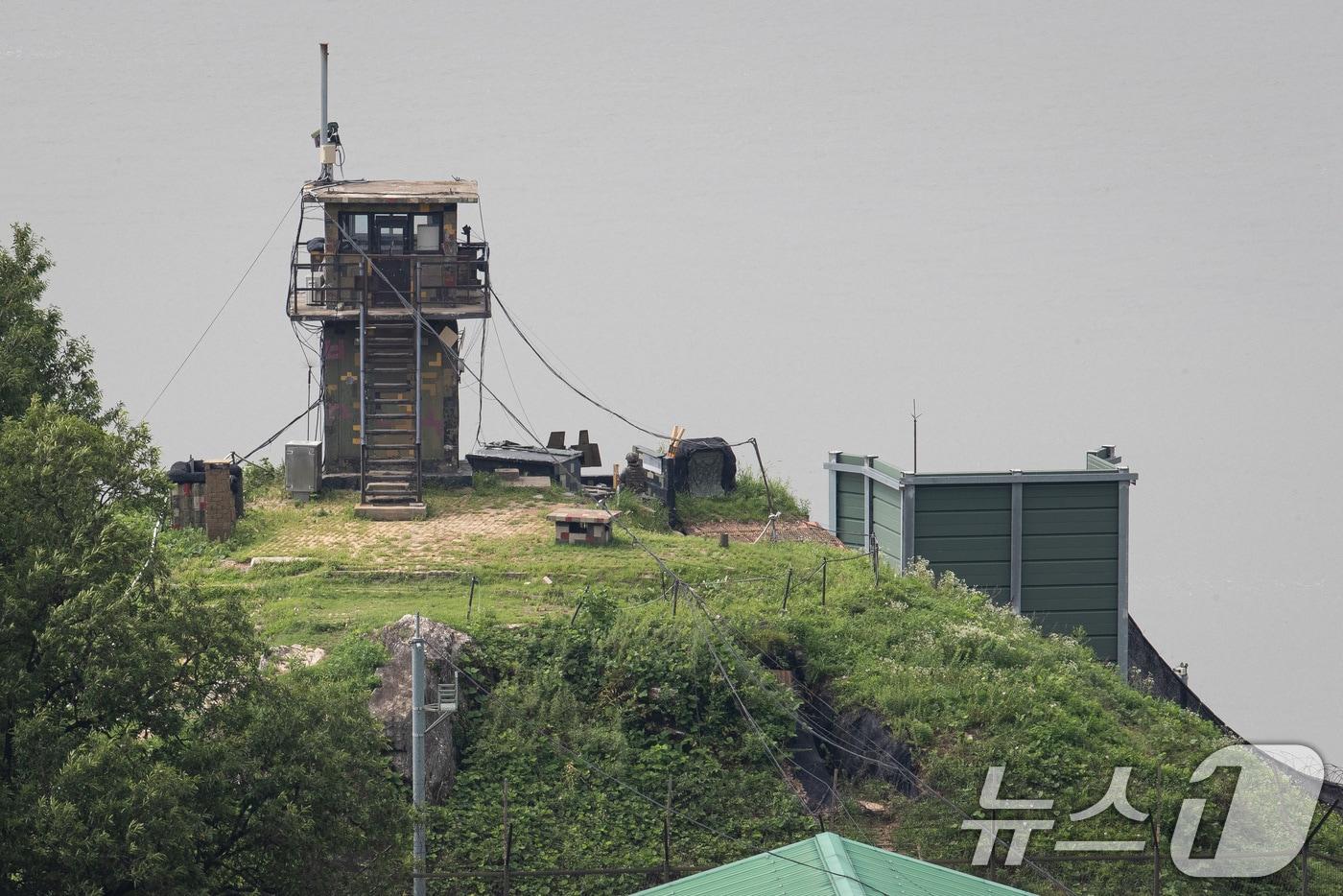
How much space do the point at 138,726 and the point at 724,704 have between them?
889cm

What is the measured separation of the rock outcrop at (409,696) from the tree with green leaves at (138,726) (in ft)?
9.09

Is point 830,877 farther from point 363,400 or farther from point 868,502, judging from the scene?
point 363,400

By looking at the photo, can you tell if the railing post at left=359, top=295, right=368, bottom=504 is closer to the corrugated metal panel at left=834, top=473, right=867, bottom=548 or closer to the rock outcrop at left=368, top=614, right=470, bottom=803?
the corrugated metal panel at left=834, top=473, right=867, bottom=548

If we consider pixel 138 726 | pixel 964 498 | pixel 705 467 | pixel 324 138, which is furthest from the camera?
pixel 705 467

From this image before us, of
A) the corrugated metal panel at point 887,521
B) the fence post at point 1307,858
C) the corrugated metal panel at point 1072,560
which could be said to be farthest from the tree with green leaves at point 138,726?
the corrugated metal panel at point 1072,560

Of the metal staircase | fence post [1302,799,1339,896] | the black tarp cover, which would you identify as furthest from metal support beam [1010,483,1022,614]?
the metal staircase

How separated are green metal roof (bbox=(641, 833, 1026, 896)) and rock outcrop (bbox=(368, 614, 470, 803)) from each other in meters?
4.93

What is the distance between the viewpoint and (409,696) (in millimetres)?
24547

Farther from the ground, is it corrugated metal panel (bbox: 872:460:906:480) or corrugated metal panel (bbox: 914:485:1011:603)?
corrugated metal panel (bbox: 872:460:906:480)

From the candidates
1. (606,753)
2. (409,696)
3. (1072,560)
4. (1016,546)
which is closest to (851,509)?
(1016,546)

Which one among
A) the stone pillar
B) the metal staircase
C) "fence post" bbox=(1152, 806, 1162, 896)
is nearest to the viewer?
"fence post" bbox=(1152, 806, 1162, 896)

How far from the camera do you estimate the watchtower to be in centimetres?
3597

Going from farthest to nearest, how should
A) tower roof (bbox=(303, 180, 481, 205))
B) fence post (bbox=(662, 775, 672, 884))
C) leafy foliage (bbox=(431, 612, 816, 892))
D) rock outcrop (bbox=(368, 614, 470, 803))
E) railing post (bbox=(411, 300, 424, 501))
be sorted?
1. tower roof (bbox=(303, 180, 481, 205))
2. railing post (bbox=(411, 300, 424, 501))
3. rock outcrop (bbox=(368, 614, 470, 803))
4. leafy foliage (bbox=(431, 612, 816, 892))
5. fence post (bbox=(662, 775, 672, 884))

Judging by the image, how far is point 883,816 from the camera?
2475 cm
